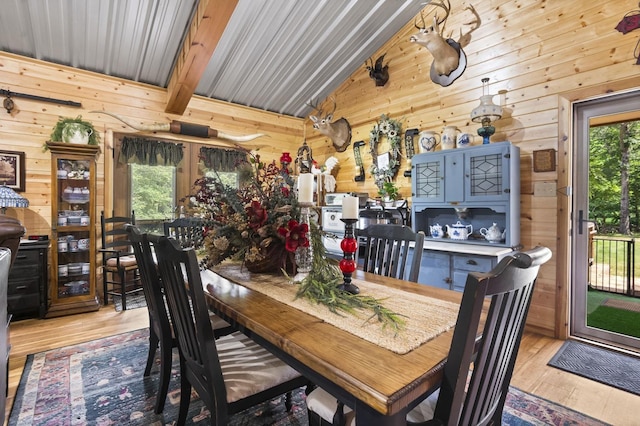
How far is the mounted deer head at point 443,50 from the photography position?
338 centimetres

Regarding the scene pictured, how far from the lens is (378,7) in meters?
3.66

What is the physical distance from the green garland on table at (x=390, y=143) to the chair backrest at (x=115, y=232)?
10.6ft

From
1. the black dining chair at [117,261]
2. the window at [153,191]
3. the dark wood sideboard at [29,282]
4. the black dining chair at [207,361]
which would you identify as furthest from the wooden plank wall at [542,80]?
the dark wood sideboard at [29,282]

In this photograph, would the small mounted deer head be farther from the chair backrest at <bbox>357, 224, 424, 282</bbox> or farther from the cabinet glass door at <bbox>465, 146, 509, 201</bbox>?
the chair backrest at <bbox>357, 224, 424, 282</bbox>

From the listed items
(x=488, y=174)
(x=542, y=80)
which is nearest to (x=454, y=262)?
(x=488, y=174)

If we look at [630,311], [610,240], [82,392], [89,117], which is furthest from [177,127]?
[630,311]

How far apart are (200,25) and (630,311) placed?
15.6 feet

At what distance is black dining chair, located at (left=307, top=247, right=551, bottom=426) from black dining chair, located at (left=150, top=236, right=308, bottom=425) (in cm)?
34

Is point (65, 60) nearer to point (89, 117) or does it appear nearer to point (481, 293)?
point (89, 117)

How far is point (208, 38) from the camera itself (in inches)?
123

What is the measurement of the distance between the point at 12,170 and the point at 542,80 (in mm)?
5422

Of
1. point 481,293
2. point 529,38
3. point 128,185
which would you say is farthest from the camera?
point 128,185

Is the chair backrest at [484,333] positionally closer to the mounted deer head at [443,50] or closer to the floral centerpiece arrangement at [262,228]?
the floral centerpiece arrangement at [262,228]

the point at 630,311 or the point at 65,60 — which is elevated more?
the point at 65,60
